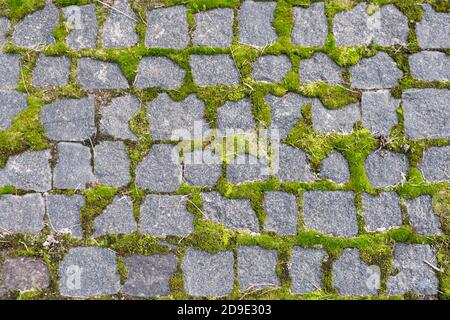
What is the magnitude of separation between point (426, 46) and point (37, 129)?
2.88m

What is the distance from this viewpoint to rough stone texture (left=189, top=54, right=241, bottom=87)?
391 cm

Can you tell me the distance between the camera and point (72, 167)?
3807 mm

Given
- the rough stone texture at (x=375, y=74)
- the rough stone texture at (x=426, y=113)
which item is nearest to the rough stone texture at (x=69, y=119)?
the rough stone texture at (x=375, y=74)

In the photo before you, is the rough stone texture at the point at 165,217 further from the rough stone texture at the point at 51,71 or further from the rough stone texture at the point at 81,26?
the rough stone texture at the point at 81,26

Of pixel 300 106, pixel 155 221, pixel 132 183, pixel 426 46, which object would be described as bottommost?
pixel 155 221

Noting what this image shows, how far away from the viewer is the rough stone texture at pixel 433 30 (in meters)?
3.97

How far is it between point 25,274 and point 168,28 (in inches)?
79.2

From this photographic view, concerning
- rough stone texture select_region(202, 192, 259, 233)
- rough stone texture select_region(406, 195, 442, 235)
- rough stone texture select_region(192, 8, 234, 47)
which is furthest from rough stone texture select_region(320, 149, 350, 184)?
rough stone texture select_region(192, 8, 234, 47)

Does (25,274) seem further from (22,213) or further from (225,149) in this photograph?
(225,149)

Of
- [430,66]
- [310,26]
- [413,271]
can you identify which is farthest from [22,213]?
[430,66]

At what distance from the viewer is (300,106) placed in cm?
388
